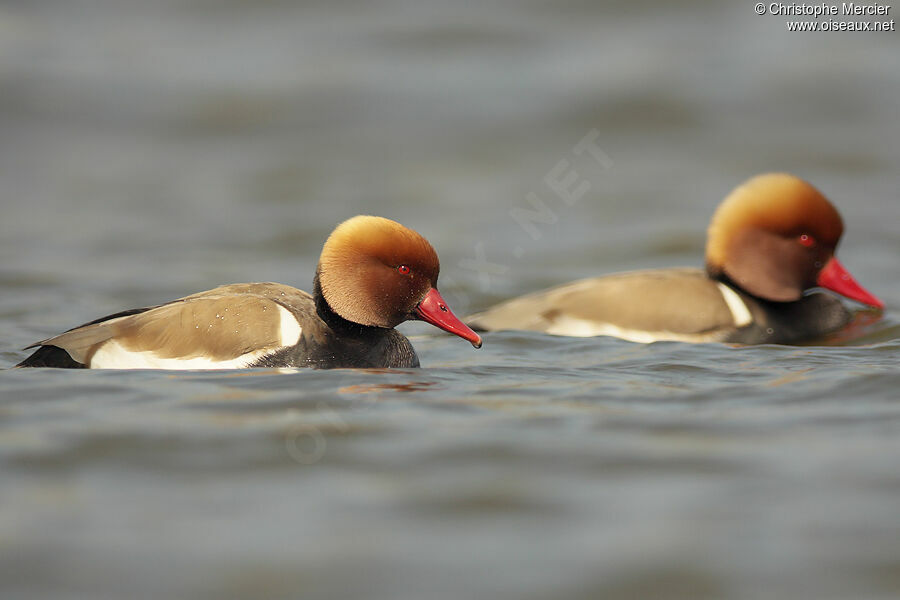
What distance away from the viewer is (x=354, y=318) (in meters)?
5.86

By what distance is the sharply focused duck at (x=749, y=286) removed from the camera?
7492mm

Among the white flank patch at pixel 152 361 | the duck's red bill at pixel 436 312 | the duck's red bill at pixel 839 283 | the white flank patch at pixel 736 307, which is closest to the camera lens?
the white flank patch at pixel 152 361

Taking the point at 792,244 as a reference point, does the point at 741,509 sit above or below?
below

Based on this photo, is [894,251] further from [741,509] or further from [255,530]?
[255,530]

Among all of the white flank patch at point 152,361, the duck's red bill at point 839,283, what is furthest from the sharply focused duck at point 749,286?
the white flank patch at point 152,361

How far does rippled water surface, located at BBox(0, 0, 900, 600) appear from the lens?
352cm

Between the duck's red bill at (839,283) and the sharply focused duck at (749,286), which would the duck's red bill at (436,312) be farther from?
the duck's red bill at (839,283)

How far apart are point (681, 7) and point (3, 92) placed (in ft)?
26.4

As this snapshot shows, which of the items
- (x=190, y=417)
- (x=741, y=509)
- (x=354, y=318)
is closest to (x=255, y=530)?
(x=190, y=417)

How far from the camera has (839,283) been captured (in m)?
7.87

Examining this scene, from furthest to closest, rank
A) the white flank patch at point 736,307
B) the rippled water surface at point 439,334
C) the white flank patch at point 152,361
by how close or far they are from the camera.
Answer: the white flank patch at point 736,307
the white flank patch at point 152,361
the rippled water surface at point 439,334

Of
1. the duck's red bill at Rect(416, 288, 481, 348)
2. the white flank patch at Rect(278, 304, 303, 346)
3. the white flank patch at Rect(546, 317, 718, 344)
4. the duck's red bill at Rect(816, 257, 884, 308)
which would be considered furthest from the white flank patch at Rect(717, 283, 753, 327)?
the white flank patch at Rect(278, 304, 303, 346)

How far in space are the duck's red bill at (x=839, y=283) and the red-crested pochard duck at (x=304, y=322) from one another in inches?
120

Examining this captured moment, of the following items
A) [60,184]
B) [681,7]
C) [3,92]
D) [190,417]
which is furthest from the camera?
[681,7]
